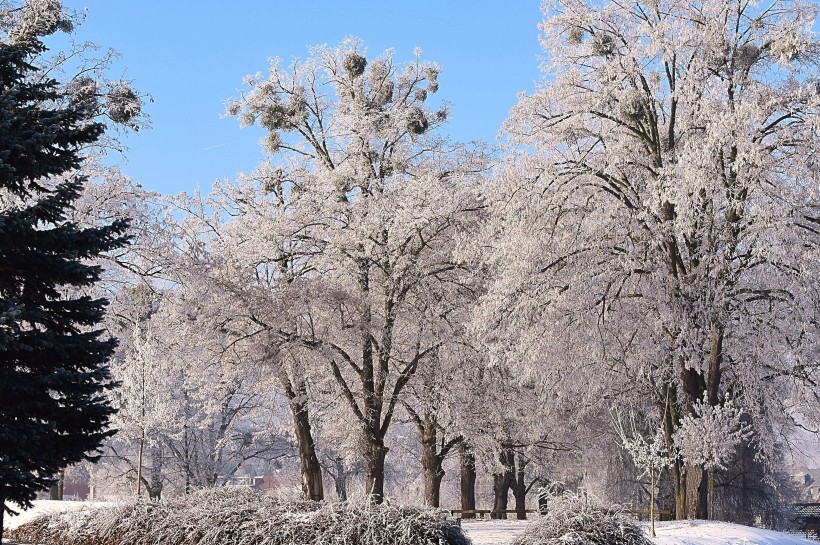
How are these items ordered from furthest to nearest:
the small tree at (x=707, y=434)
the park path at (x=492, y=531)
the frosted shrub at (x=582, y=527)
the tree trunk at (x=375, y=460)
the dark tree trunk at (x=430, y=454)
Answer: the dark tree trunk at (x=430, y=454) → the tree trunk at (x=375, y=460) → the small tree at (x=707, y=434) → the park path at (x=492, y=531) → the frosted shrub at (x=582, y=527)

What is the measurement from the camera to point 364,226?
73.1 ft

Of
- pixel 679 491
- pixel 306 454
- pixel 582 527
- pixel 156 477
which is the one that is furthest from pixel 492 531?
pixel 156 477

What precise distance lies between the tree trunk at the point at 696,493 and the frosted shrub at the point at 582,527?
19.2ft

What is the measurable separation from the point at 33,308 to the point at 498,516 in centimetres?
2106

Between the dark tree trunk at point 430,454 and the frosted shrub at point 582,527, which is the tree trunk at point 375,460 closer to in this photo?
the dark tree trunk at point 430,454

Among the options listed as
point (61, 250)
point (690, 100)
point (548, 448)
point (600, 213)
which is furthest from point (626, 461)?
point (61, 250)

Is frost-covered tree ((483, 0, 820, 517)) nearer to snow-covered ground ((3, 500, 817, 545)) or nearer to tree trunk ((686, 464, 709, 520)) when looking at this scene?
tree trunk ((686, 464, 709, 520))

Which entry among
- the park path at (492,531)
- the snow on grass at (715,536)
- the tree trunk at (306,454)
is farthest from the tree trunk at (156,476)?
the snow on grass at (715,536)

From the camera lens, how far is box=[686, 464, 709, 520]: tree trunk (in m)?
18.8

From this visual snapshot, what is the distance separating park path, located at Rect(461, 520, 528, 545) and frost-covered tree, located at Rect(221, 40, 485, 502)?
2972 millimetres

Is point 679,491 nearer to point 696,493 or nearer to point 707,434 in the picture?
point 696,493

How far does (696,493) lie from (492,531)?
14.8 ft

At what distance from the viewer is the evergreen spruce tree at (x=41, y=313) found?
499 inches

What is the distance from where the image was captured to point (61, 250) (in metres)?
13.5
